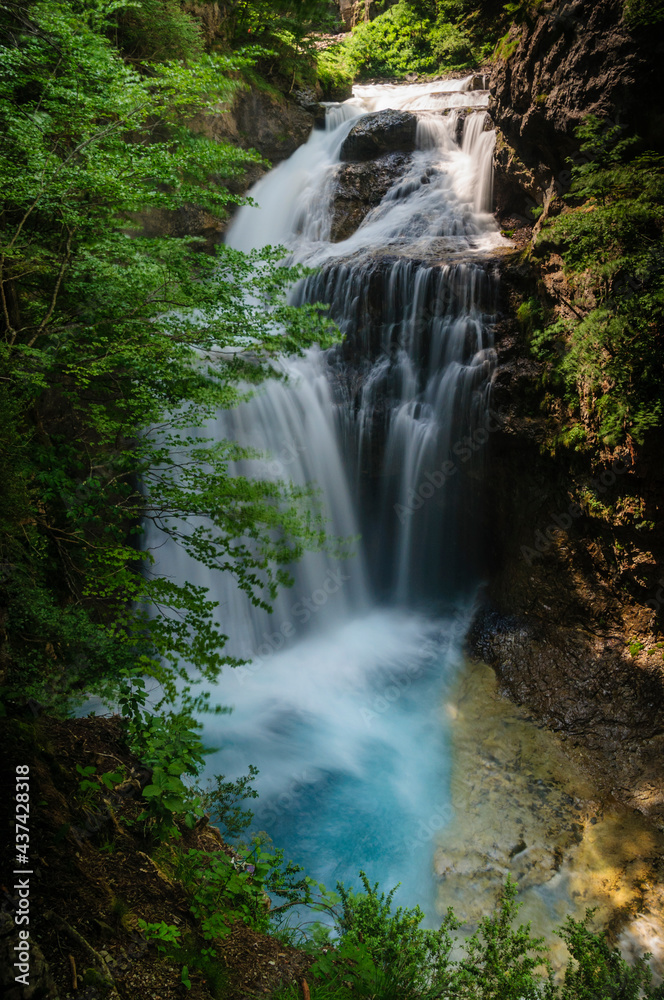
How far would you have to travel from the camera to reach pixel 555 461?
7.12 metres

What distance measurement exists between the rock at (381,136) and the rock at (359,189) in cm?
31

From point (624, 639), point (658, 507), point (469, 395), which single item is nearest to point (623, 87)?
point (469, 395)

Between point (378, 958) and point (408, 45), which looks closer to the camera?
point (378, 958)

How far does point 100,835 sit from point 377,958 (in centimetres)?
157

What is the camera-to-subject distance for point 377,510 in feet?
30.2

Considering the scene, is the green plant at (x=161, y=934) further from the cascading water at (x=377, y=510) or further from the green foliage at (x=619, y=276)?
the green foliage at (x=619, y=276)

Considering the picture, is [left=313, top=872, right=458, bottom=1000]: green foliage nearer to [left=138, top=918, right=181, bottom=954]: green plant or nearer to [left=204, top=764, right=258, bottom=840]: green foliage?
[left=138, top=918, right=181, bottom=954]: green plant

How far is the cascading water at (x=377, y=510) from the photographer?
6578mm

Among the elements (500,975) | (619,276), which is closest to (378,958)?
(500,975)

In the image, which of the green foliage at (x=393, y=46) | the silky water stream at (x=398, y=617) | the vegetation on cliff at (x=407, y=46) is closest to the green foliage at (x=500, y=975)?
the silky water stream at (x=398, y=617)

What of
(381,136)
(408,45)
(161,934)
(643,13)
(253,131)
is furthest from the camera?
(408,45)

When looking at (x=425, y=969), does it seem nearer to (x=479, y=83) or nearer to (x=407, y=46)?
(x=479, y=83)

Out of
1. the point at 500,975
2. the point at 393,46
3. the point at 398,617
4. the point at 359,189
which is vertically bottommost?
the point at 500,975

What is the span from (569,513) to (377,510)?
3.26 m
